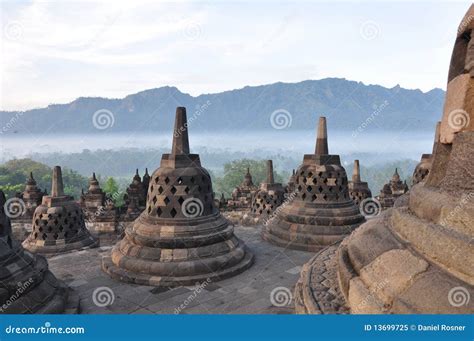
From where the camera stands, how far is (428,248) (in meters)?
3.35

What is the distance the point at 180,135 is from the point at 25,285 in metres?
4.64

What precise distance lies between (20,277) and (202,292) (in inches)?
126

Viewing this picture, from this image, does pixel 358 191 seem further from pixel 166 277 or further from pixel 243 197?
pixel 166 277

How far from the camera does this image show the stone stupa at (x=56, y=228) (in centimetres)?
1105

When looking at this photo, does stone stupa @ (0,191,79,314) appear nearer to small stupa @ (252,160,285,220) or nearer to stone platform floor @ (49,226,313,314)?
stone platform floor @ (49,226,313,314)

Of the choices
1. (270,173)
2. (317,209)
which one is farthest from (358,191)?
(317,209)

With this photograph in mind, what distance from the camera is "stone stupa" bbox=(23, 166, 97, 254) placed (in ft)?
36.3

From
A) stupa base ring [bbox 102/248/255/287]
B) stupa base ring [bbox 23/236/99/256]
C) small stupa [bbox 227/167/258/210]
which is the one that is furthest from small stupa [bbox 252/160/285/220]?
stupa base ring [bbox 102/248/255/287]

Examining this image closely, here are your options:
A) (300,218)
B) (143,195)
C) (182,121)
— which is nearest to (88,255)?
(182,121)

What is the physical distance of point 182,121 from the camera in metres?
8.66

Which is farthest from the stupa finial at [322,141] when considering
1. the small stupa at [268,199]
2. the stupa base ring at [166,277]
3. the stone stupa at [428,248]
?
the stone stupa at [428,248]

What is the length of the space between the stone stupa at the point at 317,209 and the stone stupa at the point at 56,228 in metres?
6.36

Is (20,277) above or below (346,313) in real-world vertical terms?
below

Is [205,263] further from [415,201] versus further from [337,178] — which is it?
Result: [337,178]
